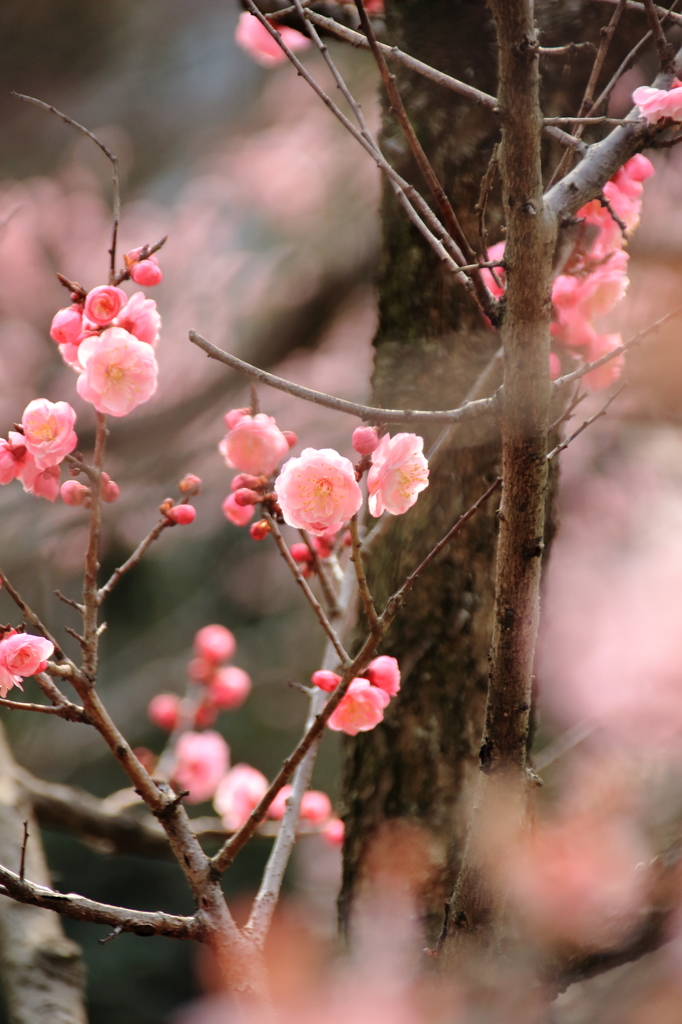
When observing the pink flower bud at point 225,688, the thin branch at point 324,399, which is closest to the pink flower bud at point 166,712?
the pink flower bud at point 225,688

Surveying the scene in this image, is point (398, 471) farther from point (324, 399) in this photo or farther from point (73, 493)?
point (73, 493)

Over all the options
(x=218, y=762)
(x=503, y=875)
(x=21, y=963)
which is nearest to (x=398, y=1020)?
(x=503, y=875)

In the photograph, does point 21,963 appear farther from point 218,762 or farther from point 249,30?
point 249,30

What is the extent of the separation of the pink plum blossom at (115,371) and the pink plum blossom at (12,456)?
0.26 feet

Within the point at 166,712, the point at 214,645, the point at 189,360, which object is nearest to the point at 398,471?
the point at 214,645

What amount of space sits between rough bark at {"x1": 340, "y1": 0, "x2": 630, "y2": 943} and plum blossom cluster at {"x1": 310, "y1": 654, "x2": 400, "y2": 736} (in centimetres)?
22

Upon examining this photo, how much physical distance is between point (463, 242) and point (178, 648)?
2.62m

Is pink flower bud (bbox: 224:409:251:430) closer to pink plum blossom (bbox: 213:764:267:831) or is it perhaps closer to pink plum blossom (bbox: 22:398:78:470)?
pink plum blossom (bbox: 22:398:78:470)

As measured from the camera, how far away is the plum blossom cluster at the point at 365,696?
659 mm

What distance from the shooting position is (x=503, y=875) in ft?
1.93

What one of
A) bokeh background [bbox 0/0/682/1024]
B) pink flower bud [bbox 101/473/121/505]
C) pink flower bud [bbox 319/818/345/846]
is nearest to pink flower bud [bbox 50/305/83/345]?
pink flower bud [bbox 101/473/121/505]

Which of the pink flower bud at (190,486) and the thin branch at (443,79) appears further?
the pink flower bud at (190,486)

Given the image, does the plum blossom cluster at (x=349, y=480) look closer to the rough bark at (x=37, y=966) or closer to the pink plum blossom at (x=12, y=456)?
the pink plum blossom at (x=12, y=456)

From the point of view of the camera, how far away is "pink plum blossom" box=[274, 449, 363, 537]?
1.97 feet
